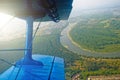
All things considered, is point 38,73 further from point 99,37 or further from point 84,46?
point 99,37

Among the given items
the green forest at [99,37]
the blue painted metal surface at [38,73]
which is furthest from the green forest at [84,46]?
the blue painted metal surface at [38,73]

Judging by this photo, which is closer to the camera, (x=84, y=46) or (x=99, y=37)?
(x=84, y=46)

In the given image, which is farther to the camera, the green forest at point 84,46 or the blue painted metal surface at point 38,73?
the green forest at point 84,46

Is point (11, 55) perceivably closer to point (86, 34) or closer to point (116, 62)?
point (116, 62)

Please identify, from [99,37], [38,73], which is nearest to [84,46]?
[99,37]

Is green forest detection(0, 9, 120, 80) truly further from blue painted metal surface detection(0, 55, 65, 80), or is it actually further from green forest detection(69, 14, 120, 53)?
blue painted metal surface detection(0, 55, 65, 80)

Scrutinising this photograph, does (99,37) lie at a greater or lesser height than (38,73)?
lesser

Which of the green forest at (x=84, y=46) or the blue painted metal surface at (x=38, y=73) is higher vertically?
the blue painted metal surface at (x=38, y=73)

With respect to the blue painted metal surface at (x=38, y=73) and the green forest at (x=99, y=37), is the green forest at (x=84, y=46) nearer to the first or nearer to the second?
the green forest at (x=99, y=37)

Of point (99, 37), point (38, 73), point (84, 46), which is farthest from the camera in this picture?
point (99, 37)

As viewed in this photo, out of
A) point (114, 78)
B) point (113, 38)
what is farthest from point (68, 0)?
point (113, 38)

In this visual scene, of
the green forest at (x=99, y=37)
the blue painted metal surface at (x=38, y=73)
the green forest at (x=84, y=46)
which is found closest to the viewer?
the blue painted metal surface at (x=38, y=73)

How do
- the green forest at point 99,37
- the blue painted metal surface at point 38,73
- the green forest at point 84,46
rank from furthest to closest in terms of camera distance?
the green forest at point 99,37
the green forest at point 84,46
the blue painted metal surface at point 38,73
